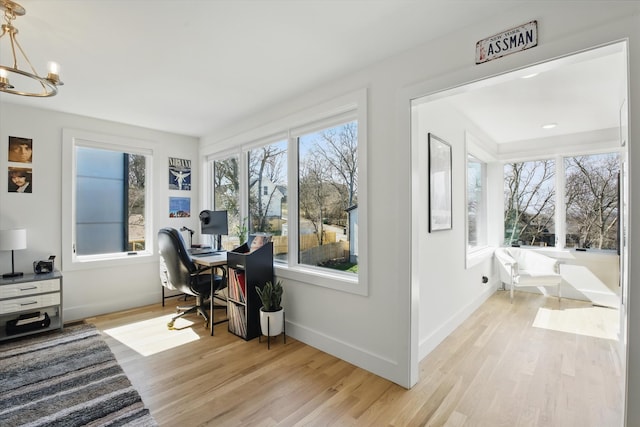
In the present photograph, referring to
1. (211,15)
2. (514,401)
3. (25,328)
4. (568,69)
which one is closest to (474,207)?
(568,69)

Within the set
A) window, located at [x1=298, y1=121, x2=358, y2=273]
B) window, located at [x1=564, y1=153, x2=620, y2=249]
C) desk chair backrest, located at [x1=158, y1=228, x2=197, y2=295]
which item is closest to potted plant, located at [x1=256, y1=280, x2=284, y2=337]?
window, located at [x1=298, y1=121, x2=358, y2=273]

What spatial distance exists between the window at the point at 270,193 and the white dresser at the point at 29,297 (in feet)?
6.97

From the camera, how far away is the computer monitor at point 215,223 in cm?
388

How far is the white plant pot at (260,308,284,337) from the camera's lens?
9.14 ft

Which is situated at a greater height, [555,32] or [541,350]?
[555,32]

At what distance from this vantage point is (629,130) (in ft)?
4.48

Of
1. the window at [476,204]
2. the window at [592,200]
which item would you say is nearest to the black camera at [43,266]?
the window at [476,204]

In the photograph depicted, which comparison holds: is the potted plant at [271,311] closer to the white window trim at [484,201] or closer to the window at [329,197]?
the window at [329,197]

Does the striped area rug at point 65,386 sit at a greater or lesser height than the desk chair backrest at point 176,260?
lesser

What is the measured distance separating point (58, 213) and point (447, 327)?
454cm

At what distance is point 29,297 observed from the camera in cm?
296

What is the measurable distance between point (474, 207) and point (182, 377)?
13.9ft

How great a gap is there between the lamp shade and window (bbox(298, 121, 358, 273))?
112 inches

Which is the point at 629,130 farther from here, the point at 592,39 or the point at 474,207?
the point at 474,207
